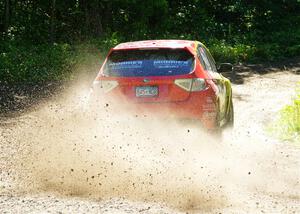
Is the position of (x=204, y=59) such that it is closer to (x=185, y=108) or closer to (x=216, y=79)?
(x=216, y=79)

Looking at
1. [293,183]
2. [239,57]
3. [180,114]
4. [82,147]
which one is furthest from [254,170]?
[239,57]

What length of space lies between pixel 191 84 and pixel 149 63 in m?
0.70

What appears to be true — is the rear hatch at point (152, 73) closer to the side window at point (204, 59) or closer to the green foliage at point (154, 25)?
the side window at point (204, 59)

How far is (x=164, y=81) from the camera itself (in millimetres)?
7926

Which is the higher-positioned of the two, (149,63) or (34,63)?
(149,63)

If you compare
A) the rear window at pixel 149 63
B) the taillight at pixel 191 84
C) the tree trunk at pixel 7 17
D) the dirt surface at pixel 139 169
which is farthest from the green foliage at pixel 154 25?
the taillight at pixel 191 84

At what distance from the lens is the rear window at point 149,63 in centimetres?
802

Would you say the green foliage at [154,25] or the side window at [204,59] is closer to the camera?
the side window at [204,59]

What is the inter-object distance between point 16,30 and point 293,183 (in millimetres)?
19471

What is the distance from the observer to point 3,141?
9.67 m

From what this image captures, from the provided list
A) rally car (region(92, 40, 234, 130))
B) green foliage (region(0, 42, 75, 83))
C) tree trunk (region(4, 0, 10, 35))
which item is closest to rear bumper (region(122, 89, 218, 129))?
rally car (region(92, 40, 234, 130))

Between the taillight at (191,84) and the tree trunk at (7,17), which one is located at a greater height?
the tree trunk at (7,17)

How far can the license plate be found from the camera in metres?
7.93

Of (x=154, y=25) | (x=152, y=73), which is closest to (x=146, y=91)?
(x=152, y=73)
